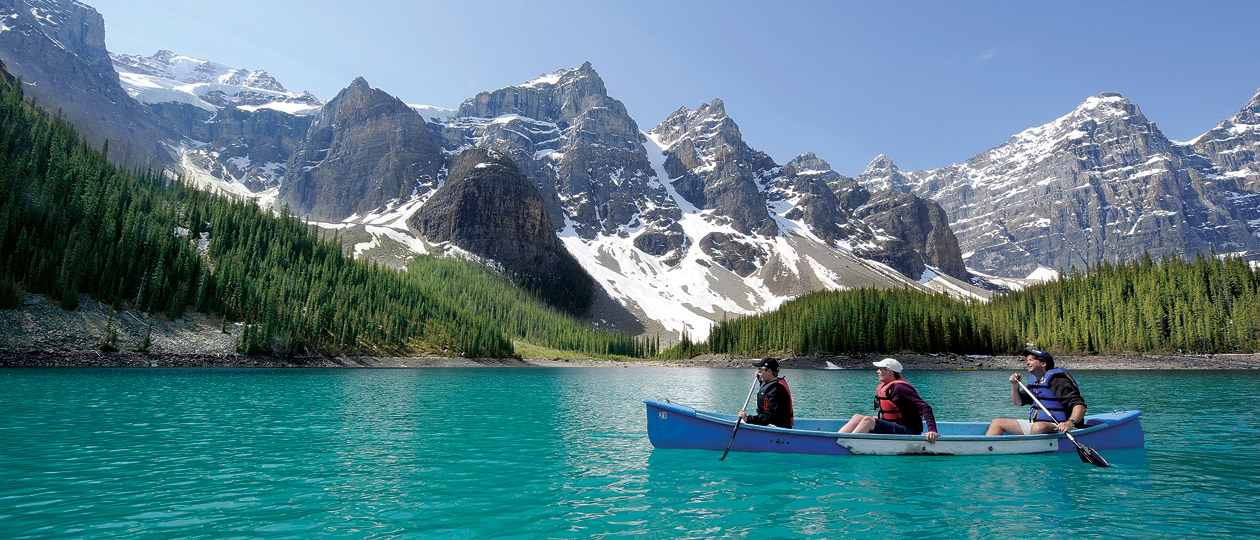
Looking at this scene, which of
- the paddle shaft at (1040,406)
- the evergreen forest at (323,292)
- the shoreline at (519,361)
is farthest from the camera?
the evergreen forest at (323,292)

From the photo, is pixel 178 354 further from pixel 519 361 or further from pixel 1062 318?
pixel 1062 318

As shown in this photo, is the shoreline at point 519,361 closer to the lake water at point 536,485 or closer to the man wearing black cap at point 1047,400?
the lake water at point 536,485

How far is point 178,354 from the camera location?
3219 inches

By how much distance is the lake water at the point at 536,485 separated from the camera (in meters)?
12.2

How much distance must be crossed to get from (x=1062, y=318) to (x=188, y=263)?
172 meters

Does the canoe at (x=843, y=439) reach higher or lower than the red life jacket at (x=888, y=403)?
lower

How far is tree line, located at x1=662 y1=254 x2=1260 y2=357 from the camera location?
353 feet

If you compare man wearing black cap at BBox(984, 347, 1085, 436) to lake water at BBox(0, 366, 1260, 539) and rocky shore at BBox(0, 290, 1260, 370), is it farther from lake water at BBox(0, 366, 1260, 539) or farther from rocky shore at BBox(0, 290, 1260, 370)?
rocky shore at BBox(0, 290, 1260, 370)

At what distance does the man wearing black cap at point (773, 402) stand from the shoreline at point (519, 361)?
83.7 meters

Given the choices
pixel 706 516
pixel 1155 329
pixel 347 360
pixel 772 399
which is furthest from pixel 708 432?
pixel 1155 329

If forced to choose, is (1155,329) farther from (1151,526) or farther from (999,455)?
(1151,526)

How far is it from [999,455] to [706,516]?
13818mm

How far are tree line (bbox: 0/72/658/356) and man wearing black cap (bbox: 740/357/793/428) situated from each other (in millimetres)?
95360

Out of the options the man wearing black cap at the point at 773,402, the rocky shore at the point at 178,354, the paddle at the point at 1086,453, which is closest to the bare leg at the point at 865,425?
the man wearing black cap at the point at 773,402
